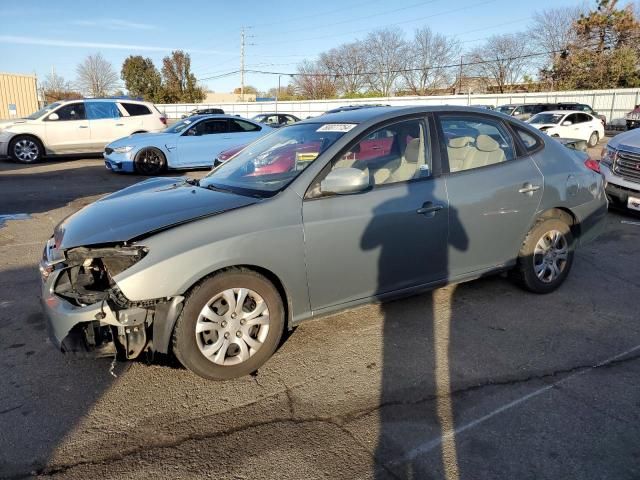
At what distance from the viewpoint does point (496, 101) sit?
3953 centimetres

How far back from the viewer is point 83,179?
12.2 m

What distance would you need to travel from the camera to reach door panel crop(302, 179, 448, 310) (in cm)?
345

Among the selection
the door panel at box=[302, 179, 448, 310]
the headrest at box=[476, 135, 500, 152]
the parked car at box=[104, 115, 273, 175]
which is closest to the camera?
the door panel at box=[302, 179, 448, 310]

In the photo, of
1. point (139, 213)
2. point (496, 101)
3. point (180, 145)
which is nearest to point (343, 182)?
point (139, 213)

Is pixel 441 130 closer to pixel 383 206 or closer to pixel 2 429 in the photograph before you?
pixel 383 206

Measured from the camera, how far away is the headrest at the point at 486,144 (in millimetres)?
4332

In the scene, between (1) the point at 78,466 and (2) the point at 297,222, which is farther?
(2) the point at 297,222

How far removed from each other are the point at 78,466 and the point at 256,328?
4.08ft

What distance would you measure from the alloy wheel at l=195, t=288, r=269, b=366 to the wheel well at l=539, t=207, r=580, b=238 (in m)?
2.78

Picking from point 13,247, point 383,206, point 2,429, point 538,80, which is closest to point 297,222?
point 383,206

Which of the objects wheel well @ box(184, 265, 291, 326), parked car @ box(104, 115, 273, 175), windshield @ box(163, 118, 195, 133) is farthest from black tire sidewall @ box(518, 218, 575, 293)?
windshield @ box(163, 118, 195, 133)

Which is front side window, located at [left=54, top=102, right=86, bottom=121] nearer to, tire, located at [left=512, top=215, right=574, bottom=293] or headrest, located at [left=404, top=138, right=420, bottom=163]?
headrest, located at [left=404, top=138, right=420, bottom=163]

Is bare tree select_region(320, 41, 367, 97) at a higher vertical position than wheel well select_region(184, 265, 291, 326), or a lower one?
higher

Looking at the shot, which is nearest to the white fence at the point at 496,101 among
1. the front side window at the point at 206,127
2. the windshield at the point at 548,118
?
the windshield at the point at 548,118
